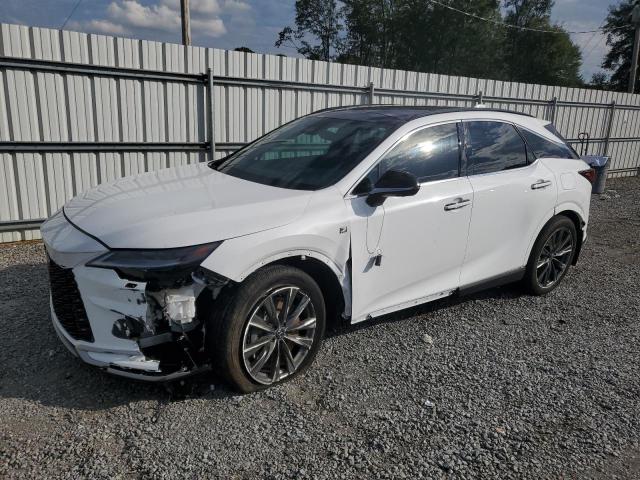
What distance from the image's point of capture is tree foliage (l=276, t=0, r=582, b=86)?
47.9m

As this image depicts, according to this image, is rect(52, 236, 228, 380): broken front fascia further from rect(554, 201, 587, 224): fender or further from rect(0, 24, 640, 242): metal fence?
rect(0, 24, 640, 242): metal fence

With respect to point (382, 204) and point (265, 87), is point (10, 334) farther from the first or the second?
point (265, 87)

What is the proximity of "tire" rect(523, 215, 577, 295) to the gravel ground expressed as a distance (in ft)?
1.95

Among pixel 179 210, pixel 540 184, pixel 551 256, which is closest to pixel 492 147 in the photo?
pixel 540 184

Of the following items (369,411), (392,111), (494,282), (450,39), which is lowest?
(369,411)

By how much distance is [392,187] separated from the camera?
11.1 feet

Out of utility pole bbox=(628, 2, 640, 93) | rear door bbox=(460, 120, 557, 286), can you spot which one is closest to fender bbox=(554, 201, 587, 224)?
rear door bbox=(460, 120, 557, 286)

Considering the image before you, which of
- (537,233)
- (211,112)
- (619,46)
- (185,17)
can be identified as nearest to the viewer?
(537,233)

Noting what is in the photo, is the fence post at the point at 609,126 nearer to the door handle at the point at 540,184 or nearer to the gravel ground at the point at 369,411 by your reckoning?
the door handle at the point at 540,184

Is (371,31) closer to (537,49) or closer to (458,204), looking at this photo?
(537,49)

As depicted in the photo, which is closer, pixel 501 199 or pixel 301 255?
pixel 301 255

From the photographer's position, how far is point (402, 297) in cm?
380

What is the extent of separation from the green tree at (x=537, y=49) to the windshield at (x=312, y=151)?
49.3 m

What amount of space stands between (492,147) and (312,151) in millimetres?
1652
